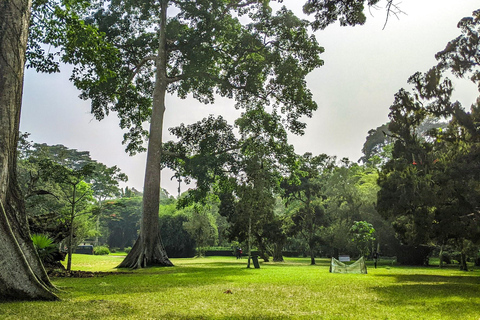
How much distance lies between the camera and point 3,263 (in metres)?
6.01

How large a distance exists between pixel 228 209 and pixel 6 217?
93.0ft

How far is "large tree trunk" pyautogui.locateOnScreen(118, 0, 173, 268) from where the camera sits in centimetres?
1909

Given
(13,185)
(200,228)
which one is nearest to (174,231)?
(200,228)

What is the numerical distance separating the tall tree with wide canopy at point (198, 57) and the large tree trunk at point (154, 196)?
0.05 meters

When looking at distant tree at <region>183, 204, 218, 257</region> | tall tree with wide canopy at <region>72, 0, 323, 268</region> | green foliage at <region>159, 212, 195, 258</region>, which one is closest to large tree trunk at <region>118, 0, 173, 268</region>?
tall tree with wide canopy at <region>72, 0, 323, 268</region>

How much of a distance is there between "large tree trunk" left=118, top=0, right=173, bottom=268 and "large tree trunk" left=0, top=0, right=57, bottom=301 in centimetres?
1196

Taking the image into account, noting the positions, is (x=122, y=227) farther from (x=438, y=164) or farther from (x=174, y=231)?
(x=438, y=164)

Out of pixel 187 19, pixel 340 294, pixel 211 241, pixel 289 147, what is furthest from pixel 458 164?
pixel 211 241

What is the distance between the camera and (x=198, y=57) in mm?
20953

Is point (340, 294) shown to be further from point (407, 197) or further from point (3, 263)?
point (407, 197)

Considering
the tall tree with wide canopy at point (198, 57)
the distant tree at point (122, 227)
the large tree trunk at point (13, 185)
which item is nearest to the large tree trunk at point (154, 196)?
the tall tree with wide canopy at point (198, 57)

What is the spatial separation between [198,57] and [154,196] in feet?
27.5

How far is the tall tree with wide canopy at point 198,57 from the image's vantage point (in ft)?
68.8

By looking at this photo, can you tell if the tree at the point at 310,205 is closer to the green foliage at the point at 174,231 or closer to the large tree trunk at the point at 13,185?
the green foliage at the point at 174,231
